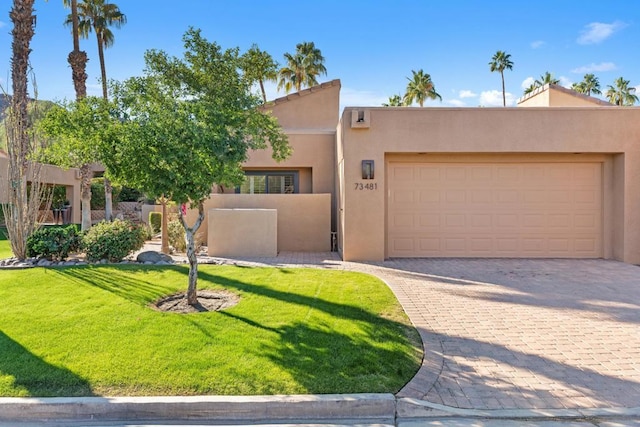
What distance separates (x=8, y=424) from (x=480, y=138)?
10.9 meters

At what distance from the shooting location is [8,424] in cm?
357

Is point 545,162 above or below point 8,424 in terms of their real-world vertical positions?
above

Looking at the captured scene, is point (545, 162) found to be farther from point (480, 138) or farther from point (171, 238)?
point (171, 238)

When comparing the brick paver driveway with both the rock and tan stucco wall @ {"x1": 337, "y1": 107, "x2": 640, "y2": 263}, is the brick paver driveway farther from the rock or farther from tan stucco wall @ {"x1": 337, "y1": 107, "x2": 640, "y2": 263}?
the rock

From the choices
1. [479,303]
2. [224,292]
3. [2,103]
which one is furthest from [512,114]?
[2,103]

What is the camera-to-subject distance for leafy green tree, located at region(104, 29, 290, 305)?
546cm

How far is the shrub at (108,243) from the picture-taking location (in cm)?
1005

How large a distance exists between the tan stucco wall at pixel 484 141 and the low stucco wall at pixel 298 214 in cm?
246

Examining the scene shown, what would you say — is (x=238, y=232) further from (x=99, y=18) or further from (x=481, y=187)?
(x=99, y=18)

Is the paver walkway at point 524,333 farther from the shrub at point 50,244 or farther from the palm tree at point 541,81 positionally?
the palm tree at point 541,81

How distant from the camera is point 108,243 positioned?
10.1 metres

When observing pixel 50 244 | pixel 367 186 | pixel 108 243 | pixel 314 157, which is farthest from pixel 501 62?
pixel 50 244

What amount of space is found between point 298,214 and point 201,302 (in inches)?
272

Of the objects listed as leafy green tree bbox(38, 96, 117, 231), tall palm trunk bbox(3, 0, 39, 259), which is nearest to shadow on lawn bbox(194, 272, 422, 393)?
leafy green tree bbox(38, 96, 117, 231)
